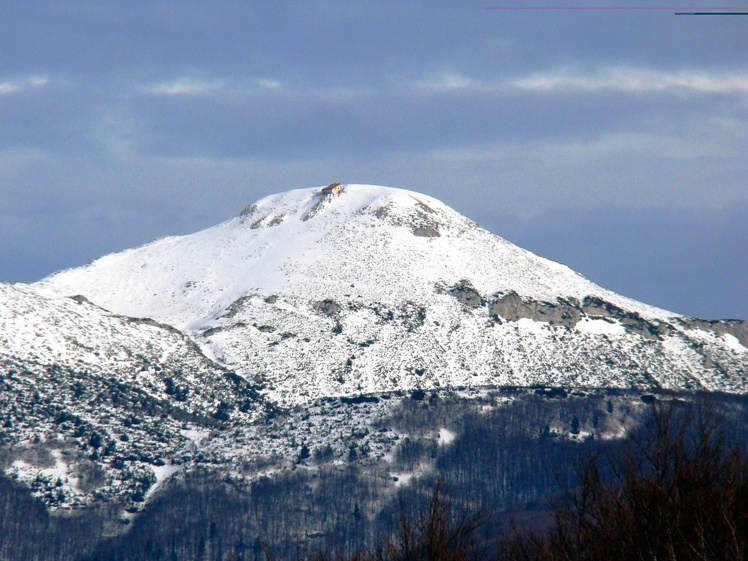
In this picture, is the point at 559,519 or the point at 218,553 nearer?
the point at 559,519

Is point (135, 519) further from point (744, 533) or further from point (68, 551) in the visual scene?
→ point (744, 533)

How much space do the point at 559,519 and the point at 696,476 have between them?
7094mm

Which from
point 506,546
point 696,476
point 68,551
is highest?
point 696,476

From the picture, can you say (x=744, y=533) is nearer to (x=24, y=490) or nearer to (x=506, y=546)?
(x=506, y=546)

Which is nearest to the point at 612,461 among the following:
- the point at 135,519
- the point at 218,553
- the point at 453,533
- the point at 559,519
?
the point at 559,519

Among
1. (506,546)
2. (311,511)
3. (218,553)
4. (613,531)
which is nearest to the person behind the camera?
(613,531)

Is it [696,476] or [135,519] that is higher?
[696,476]

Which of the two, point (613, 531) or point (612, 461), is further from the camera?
point (612, 461)

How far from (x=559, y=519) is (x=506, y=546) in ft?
21.2

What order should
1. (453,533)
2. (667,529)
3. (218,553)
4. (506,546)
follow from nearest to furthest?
(667,529), (453,533), (506,546), (218,553)

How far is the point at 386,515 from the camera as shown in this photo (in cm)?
19725

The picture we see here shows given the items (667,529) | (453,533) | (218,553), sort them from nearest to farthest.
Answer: (667,529) < (453,533) < (218,553)

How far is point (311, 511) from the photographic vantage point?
652 feet

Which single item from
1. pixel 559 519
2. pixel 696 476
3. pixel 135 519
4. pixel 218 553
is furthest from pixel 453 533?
pixel 135 519
